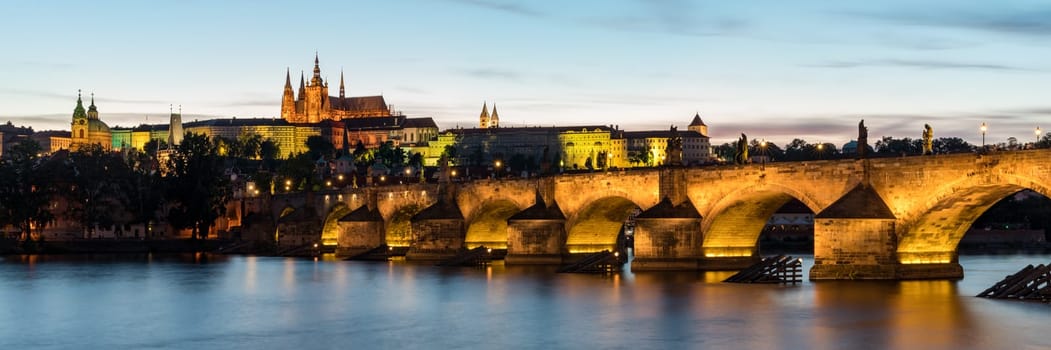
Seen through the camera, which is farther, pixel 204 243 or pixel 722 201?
pixel 204 243

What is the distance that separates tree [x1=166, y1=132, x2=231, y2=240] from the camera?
123938 mm

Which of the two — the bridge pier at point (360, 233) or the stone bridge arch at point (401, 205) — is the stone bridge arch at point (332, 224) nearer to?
the stone bridge arch at point (401, 205)

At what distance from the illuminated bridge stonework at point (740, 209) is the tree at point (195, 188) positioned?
33974 mm

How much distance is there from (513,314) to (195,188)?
80.9 m

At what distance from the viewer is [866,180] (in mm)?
55500

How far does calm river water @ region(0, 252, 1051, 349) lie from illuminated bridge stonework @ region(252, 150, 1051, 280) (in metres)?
1.61

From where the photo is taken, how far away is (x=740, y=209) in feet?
212

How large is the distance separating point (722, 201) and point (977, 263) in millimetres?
28438

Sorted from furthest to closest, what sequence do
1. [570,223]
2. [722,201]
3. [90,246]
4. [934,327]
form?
[90,246] < [570,223] < [722,201] < [934,327]

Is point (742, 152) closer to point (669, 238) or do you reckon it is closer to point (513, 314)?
point (669, 238)

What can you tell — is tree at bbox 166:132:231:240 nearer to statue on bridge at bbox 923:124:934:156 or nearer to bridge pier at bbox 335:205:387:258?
bridge pier at bbox 335:205:387:258

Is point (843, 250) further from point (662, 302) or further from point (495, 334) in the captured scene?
point (495, 334)

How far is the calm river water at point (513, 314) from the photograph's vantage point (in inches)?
1578

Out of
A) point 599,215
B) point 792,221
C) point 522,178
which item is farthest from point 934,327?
point 792,221
